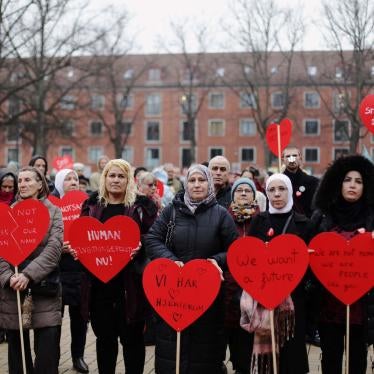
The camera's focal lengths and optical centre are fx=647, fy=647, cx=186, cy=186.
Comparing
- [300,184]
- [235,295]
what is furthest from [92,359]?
[300,184]

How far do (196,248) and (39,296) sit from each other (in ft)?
4.17

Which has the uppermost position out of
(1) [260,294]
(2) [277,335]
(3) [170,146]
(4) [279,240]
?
(3) [170,146]

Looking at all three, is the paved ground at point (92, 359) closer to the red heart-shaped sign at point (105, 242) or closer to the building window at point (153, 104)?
the red heart-shaped sign at point (105, 242)

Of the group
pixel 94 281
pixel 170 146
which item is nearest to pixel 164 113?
pixel 170 146

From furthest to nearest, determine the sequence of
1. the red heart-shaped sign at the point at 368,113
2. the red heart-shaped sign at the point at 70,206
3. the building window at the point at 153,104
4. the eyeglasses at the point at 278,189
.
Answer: the building window at the point at 153,104
the red heart-shaped sign at the point at 368,113
the red heart-shaped sign at the point at 70,206
the eyeglasses at the point at 278,189

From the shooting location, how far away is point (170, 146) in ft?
218

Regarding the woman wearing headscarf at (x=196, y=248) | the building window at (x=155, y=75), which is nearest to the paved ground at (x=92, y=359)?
the woman wearing headscarf at (x=196, y=248)

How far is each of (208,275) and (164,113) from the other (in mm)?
61917

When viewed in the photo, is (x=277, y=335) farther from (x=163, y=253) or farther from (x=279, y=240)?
(x=163, y=253)

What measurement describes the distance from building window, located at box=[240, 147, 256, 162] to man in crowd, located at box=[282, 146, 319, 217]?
5739 centimetres

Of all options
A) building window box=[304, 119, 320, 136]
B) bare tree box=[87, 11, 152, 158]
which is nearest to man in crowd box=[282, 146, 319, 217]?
bare tree box=[87, 11, 152, 158]

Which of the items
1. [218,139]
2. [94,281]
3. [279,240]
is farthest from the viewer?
[218,139]

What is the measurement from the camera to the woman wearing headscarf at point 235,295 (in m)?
5.21

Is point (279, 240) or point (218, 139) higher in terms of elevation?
point (218, 139)
